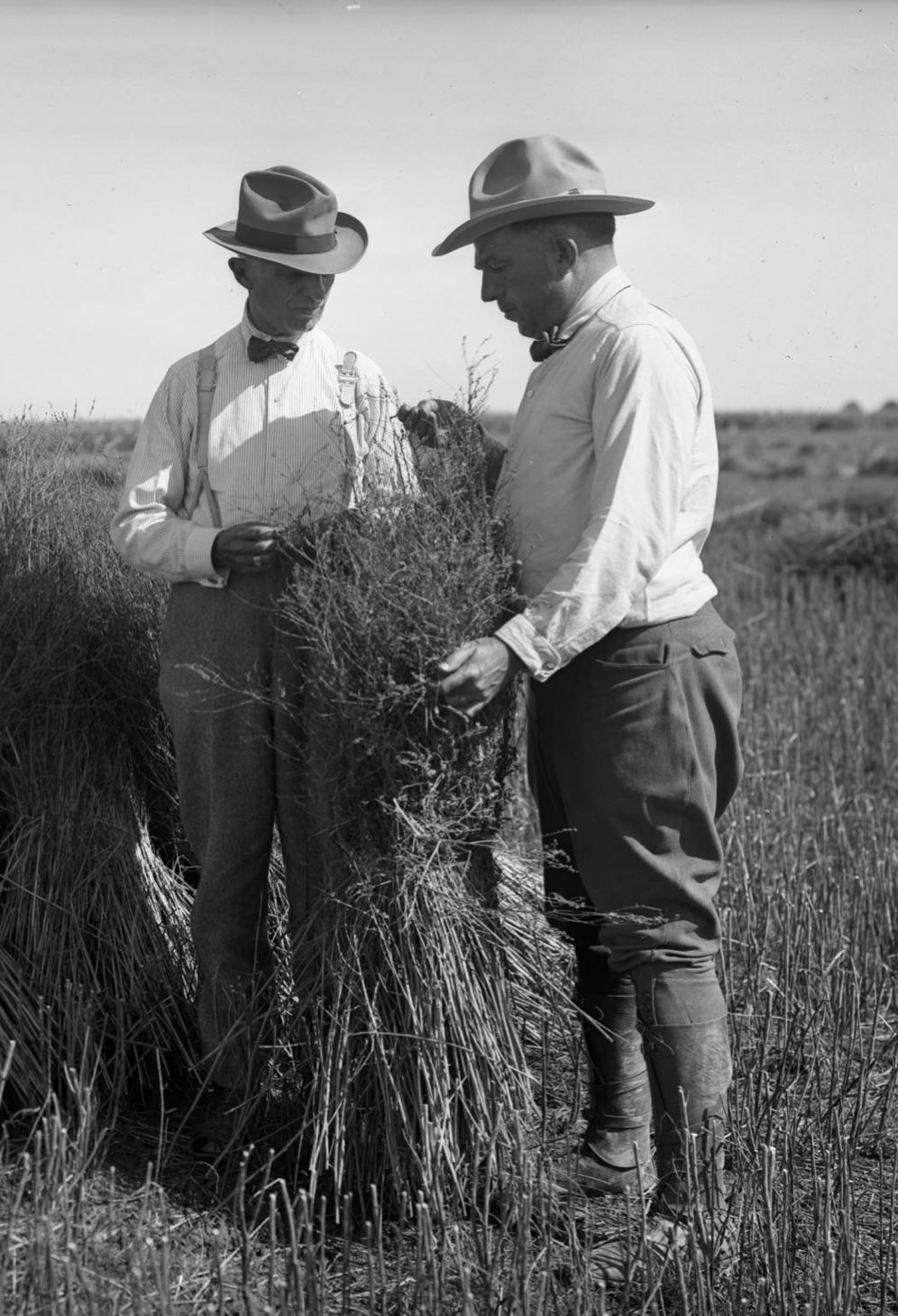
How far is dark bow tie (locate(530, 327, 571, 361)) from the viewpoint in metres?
2.82

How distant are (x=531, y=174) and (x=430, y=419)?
0.52 m

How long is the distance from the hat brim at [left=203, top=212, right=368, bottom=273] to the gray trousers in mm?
648

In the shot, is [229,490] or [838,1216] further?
[229,490]

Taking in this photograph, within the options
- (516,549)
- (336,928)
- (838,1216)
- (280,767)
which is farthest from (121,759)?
(838,1216)

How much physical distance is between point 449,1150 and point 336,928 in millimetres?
470

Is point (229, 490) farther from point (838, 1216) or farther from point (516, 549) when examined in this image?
point (838, 1216)

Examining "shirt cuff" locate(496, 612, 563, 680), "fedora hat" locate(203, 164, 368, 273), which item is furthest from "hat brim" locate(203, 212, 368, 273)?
"shirt cuff" locate(496, 612, 563, 680)

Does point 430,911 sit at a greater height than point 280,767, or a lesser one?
lesser

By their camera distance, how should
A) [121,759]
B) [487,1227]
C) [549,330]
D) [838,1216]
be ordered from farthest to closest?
[121,759]
[549,330]
[838,1216]
[487,1227]

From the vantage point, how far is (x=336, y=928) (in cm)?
276

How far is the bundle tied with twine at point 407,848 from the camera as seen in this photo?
262 cm

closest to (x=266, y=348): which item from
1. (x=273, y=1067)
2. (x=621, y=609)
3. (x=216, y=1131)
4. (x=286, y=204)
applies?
(x=286, y=204)

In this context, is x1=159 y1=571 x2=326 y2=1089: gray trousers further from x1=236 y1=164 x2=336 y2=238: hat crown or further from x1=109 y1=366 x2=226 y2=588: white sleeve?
x1=236 y1=164 x2=336 y2=238: hat crown

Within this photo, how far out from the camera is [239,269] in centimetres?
302
